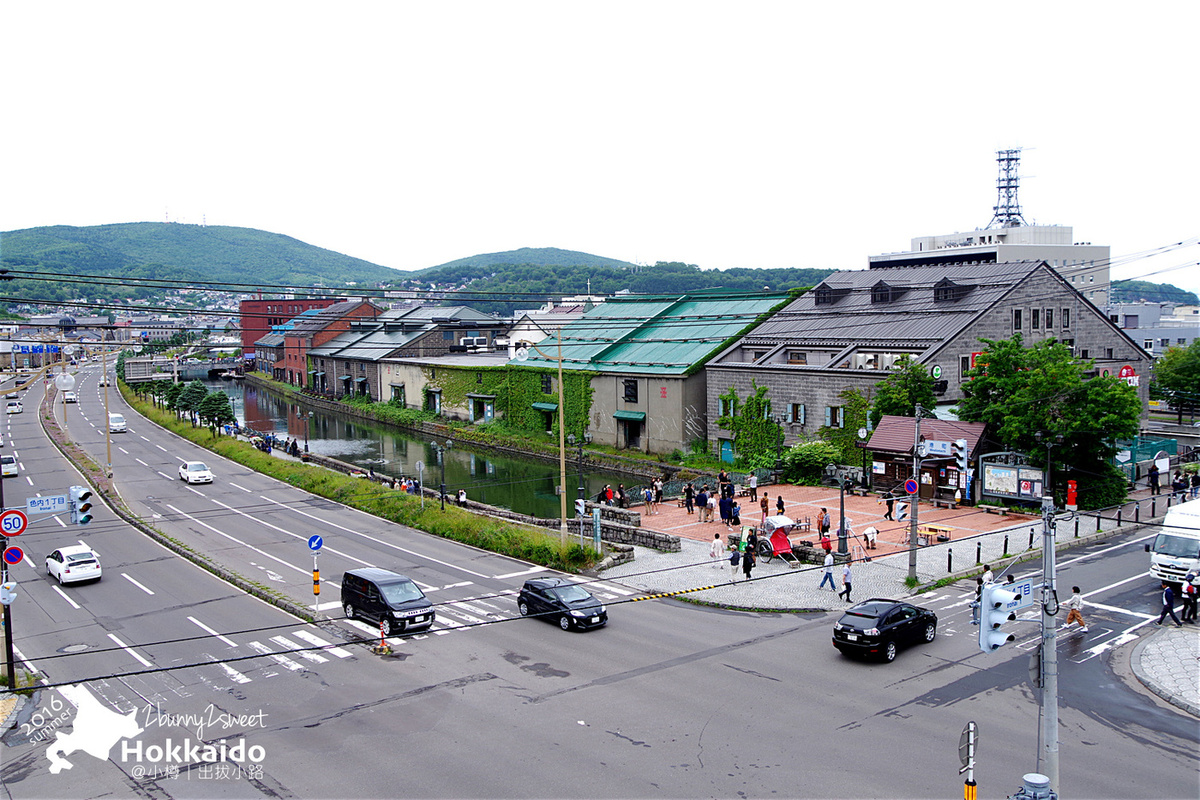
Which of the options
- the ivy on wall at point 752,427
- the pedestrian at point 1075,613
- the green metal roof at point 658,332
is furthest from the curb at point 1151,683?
the green metal roof at point 658,332

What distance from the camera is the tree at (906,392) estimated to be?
41594 millimetres

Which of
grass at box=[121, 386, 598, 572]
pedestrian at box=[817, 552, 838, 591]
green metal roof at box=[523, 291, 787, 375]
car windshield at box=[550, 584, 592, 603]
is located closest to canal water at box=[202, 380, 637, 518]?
grass at box=[121, 386, 598, 572]

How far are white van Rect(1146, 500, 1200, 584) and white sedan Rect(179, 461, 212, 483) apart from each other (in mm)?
47577

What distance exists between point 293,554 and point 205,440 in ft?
121

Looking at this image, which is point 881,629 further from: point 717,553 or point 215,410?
point 215,410

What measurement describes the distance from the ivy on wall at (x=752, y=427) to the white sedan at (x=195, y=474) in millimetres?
32245

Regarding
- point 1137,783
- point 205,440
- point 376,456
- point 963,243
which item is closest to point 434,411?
point 376,456

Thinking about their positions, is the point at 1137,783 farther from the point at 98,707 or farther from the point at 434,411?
the point at 434,411

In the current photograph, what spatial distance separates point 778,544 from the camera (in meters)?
29.6

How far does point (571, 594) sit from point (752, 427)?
30058 millimetres

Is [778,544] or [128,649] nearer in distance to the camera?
[128,649]

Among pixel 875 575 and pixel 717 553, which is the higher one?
pixel 717 553

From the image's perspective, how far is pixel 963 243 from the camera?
12850 centimetres

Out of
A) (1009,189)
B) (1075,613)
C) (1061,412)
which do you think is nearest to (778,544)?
(1075,613)
